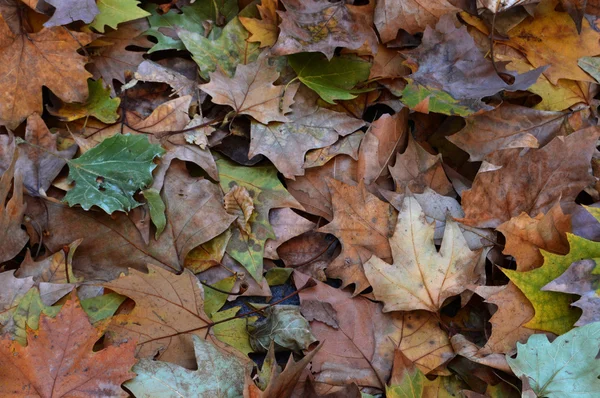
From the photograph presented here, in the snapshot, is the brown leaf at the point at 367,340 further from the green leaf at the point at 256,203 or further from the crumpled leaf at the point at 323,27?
the crumpled leaf at the point at 323,27

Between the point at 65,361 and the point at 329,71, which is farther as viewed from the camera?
the point at 329,71

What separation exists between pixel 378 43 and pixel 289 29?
1.17ft

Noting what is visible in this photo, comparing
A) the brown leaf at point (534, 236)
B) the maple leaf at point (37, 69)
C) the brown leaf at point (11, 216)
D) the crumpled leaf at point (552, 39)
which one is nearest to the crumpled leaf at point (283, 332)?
the brown leaf at point (534, 236)

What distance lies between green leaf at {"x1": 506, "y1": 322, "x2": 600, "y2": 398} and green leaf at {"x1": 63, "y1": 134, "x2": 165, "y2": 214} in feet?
4.22

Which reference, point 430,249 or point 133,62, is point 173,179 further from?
point 430,249

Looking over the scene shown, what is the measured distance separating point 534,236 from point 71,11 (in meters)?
1.74

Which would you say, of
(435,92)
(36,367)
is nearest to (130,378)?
(36,367)

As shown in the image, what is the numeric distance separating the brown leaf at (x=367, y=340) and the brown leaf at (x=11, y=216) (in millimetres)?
937

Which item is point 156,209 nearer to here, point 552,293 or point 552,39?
point 552,293

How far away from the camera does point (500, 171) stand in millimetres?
1896

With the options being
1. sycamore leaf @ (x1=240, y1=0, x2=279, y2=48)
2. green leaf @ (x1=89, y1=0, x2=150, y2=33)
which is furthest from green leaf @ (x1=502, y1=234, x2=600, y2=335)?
green leaf @ (x1=89, y1=0, x2=150, y2=33)

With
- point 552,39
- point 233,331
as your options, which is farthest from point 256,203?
point 552,39

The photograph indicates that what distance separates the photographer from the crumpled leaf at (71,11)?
6.27ft

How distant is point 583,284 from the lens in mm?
1674
